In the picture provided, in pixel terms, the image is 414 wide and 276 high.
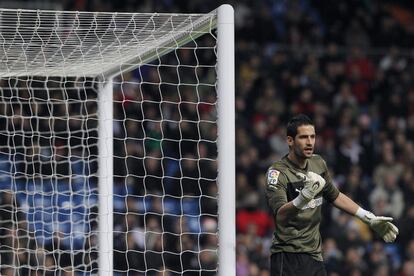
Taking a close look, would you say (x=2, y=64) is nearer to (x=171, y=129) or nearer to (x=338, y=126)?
(x=171, y=129)

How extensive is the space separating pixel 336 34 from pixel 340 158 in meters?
3.35

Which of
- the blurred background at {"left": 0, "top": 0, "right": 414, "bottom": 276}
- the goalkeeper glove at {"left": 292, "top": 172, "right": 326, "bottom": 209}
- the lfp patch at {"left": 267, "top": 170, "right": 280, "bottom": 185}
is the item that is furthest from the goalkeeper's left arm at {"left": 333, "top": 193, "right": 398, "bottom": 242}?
the blurred background at {"left": 0, "top": 0, "right": 414, "bottom": 276}

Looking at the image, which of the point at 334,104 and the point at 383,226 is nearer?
the point at 383,226

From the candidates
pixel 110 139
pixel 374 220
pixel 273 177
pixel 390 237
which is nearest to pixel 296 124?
pixel 273 177

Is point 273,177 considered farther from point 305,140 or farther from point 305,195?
point 305,195

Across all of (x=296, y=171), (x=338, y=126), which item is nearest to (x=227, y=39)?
(x=296, y=171)

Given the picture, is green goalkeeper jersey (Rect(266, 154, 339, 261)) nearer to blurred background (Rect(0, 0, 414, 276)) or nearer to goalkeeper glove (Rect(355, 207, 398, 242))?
goalkeeper glove (Rect(355, 207, 398, 242))

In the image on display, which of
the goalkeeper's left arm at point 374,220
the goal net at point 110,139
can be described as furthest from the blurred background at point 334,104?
the goalkeeper's left arm at point 374,220

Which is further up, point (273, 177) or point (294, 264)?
point (273, 177)

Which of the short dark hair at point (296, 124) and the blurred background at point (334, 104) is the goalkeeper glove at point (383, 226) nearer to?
the short dark hair at point (296, 124)

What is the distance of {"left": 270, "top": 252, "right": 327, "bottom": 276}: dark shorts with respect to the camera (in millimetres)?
7141

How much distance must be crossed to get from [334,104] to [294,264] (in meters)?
9.33

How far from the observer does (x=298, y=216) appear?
23.2 ft

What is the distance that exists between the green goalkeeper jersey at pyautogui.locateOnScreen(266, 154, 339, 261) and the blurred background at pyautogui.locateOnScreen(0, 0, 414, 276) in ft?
17.1
